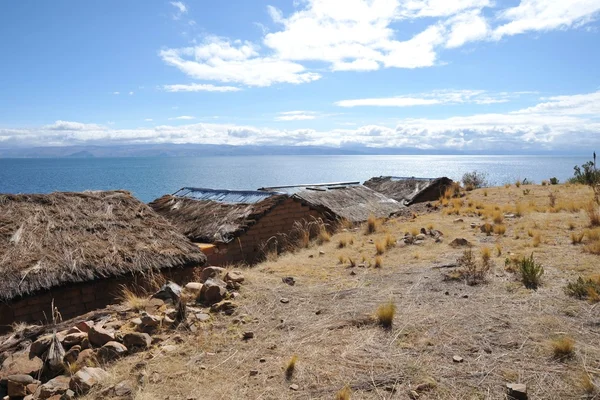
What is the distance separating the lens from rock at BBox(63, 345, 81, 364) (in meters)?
5.25

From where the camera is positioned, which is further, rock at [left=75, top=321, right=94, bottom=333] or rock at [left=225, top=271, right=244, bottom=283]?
rock at [left=225, top=271, right=244, bottom=283]

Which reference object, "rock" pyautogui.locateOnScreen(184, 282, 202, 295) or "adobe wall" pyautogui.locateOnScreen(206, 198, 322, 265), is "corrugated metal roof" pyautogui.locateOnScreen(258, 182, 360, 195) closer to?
"adobe wall" pyautogui.locateOnScreen(206, 198, 322, 265)

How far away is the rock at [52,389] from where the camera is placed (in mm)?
4621

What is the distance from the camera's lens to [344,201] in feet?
55.9

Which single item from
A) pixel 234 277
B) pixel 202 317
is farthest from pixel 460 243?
pixel 202 317

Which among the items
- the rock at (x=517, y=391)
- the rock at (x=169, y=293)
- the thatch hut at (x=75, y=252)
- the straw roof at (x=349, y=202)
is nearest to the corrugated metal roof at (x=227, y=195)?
the straw roof at (x=349, y=202)

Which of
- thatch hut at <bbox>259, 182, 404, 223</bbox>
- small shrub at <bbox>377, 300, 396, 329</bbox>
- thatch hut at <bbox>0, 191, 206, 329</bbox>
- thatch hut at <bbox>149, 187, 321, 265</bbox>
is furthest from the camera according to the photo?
thatch hut at <bbox>259, 182, 404, 223</bbox>

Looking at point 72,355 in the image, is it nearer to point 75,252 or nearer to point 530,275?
point 75,252

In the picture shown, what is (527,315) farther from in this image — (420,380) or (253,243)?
(253,243)

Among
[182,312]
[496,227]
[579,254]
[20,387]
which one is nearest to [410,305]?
[182,312]

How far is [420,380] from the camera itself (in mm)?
4395

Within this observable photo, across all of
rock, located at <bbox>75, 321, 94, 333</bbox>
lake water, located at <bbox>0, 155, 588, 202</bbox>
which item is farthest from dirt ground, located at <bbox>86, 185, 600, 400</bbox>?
lake water, located at <bbox>0, 155, 588, 202</bbox>

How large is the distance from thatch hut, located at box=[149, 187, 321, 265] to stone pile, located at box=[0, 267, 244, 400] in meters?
4.89

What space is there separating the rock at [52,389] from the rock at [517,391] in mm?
4318
